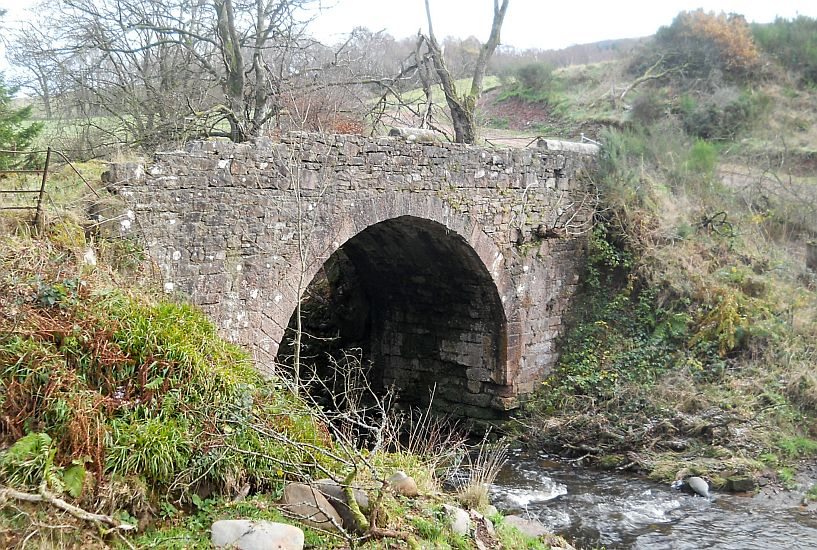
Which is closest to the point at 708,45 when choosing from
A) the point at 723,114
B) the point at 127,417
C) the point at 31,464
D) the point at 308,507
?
the point at 723,114

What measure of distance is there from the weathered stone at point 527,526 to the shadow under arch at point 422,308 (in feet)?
12.5

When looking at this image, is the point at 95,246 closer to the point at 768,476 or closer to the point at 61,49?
the point at 61,49

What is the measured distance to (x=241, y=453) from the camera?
566cm

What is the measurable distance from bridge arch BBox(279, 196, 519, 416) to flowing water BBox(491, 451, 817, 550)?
87.2 inches

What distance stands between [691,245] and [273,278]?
739 cm

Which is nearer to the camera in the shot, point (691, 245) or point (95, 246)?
point (95, 246)

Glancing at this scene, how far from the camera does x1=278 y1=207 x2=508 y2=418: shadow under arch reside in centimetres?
1113

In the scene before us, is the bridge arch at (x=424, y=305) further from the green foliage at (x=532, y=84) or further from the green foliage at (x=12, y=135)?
the green foliage at (x=532, y=84)

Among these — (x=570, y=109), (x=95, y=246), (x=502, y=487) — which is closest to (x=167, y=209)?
(x=95, y=246)

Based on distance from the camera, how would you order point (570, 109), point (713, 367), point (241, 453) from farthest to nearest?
point (570, 109) < point (713, 367) < point (241, 453)

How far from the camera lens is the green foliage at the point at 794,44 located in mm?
20047

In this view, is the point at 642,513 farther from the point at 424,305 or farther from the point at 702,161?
the point at 702,161

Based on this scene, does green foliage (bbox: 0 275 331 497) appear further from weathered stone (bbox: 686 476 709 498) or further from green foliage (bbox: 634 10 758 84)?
green foliage (bbox: 634 10 758 84)

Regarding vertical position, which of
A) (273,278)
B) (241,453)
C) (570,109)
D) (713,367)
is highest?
(570,109)
